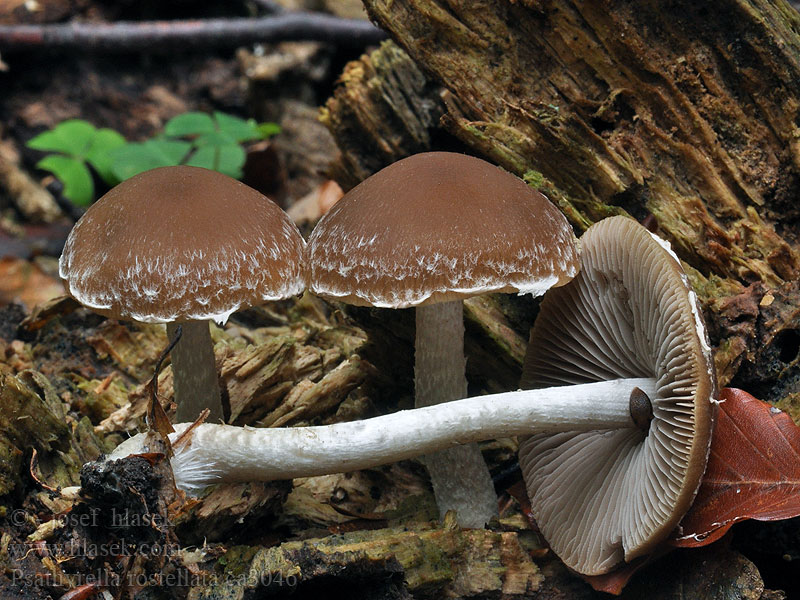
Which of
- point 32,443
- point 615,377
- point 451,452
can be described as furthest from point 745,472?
point 32,443

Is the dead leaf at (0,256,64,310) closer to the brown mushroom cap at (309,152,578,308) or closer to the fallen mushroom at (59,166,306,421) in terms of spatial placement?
the fallen mushroom at (59,166,306,421)

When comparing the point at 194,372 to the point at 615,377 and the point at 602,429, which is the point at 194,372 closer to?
the point at 602,429

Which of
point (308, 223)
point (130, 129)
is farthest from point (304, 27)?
point (308, 223)

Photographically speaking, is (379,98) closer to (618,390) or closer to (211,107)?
(618,390)

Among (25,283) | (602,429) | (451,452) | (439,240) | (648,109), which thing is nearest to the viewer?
(439,240)

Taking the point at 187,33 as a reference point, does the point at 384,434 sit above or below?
above

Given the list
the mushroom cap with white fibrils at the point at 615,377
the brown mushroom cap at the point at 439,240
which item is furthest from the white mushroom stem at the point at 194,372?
the mushroom cap with white fibrils at the point at 615,377
